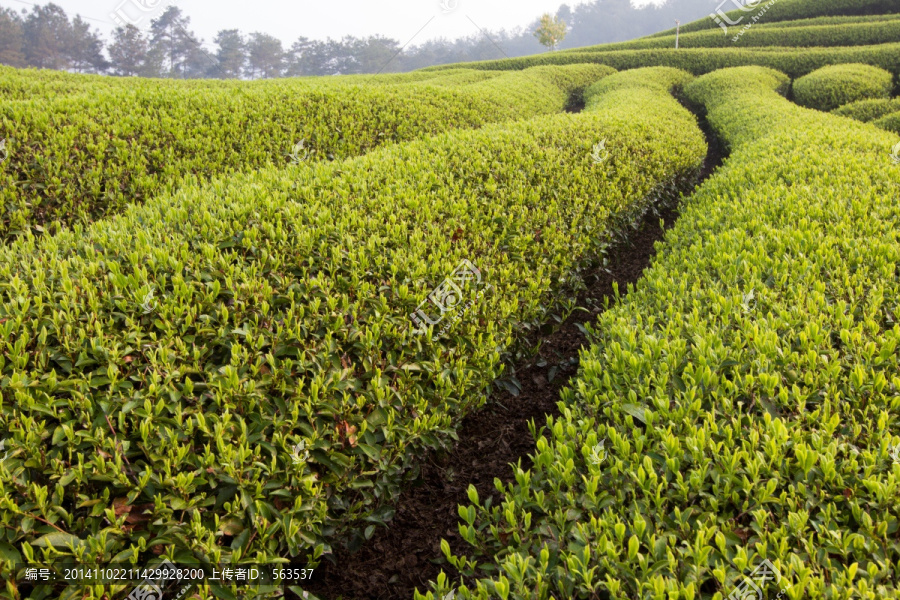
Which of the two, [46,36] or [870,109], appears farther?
[46,36]

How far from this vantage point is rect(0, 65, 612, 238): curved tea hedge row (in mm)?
6148

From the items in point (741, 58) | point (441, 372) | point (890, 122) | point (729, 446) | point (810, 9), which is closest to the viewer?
point (729, 446)

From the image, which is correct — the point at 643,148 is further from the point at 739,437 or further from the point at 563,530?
the point at 563,530

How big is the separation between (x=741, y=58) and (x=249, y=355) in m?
26.6

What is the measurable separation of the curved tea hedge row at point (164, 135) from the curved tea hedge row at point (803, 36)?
22.7 m

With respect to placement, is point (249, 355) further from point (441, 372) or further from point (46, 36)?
point (46, 36)

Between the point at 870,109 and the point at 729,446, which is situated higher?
the point at 870,109

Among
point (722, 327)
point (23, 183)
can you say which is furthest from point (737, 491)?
point (23, 183)

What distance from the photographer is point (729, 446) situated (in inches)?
98.7

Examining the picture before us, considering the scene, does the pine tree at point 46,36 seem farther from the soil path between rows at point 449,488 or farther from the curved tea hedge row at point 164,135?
the soil path between rows at point 449,488

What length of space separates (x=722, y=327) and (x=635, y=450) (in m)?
1.30

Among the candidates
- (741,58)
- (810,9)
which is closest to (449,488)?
(741,58)

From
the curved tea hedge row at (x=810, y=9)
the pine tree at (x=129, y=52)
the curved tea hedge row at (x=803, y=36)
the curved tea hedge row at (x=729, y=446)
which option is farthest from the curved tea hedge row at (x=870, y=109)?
the pine tree at (x=129, y=52)

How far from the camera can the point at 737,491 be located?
234 cm
